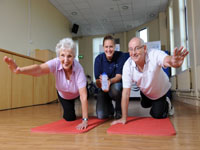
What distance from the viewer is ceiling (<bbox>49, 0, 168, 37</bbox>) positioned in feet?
19.9

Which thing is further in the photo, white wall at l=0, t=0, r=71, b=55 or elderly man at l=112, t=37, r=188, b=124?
white wall at l=0, t=0, r=71, b=55

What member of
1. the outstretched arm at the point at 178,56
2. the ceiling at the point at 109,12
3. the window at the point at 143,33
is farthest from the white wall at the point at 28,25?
the window at the point at 143,33

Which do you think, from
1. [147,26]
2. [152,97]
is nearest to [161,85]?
[152,97]

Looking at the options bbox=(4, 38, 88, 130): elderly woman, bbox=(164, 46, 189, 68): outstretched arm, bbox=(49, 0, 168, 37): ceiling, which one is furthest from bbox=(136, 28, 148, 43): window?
bbox=(164, 46, 189, 68): outstretched arm

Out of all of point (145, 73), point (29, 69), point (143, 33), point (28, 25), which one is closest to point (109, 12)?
point (143, 33)

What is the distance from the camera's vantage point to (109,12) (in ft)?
22.4

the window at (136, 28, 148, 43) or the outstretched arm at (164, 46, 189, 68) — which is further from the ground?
the window at (136, 28, 148, 43)

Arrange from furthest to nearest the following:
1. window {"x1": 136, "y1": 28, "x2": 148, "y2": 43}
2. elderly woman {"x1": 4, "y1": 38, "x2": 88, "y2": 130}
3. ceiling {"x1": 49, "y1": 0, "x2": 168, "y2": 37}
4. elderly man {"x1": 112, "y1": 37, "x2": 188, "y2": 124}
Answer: window {"x1": 136, "y1": 28, "x2": 148, "y2": 43} < ceiling {"x1": 49, "y1": 0, "x2": 168, "y2": 37} < elderly man {"x1": 112, "y1": 37, "x2": 188, "y2": 124} < elderly woman {"x1": 4, "y1": 38, "x2": 88, "y2": 130}

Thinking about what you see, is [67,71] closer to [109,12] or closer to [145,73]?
[145,73]

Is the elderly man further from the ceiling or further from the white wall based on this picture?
the ceiling

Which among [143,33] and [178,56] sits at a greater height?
[143,33]

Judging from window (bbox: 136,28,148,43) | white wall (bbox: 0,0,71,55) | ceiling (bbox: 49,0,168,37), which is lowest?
white wall (bbox: 0,0,71,55)

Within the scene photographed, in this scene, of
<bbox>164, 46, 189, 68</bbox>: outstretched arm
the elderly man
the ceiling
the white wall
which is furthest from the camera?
the ceiling

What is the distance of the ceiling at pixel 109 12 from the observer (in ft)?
19.9
